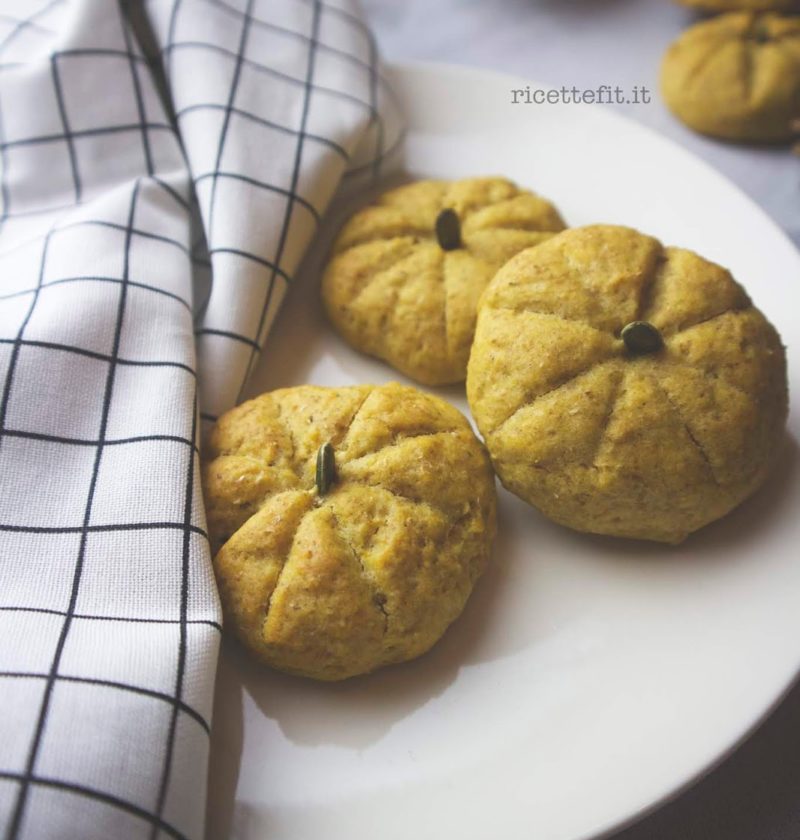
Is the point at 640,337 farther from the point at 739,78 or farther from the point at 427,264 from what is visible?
the point at 739,78

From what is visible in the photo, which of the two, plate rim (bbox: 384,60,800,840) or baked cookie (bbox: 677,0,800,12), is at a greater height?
baked cookie (bbox: 677,0,800,12)

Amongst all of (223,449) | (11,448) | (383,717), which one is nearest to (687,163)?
(223,449)

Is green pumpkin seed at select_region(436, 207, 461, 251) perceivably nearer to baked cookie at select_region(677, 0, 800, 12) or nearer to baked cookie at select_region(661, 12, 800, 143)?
baked cookie at select_region(661, 12, 800, 143)

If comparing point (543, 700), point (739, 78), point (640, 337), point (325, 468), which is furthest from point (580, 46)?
point (543, 700)

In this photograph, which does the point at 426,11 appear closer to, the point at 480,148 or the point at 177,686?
the point at 480,148

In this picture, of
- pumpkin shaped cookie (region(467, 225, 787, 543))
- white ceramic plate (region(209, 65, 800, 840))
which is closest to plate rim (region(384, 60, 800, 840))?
white ceramic plate (region(209, 65, 800, 840))

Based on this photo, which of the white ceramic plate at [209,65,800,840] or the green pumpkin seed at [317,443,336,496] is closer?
the white ceramic plate at [209,65,800,840]

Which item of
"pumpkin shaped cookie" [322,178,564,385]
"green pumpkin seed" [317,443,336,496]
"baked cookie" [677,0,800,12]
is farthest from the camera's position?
"baked cookie" [677,0,800,12]
